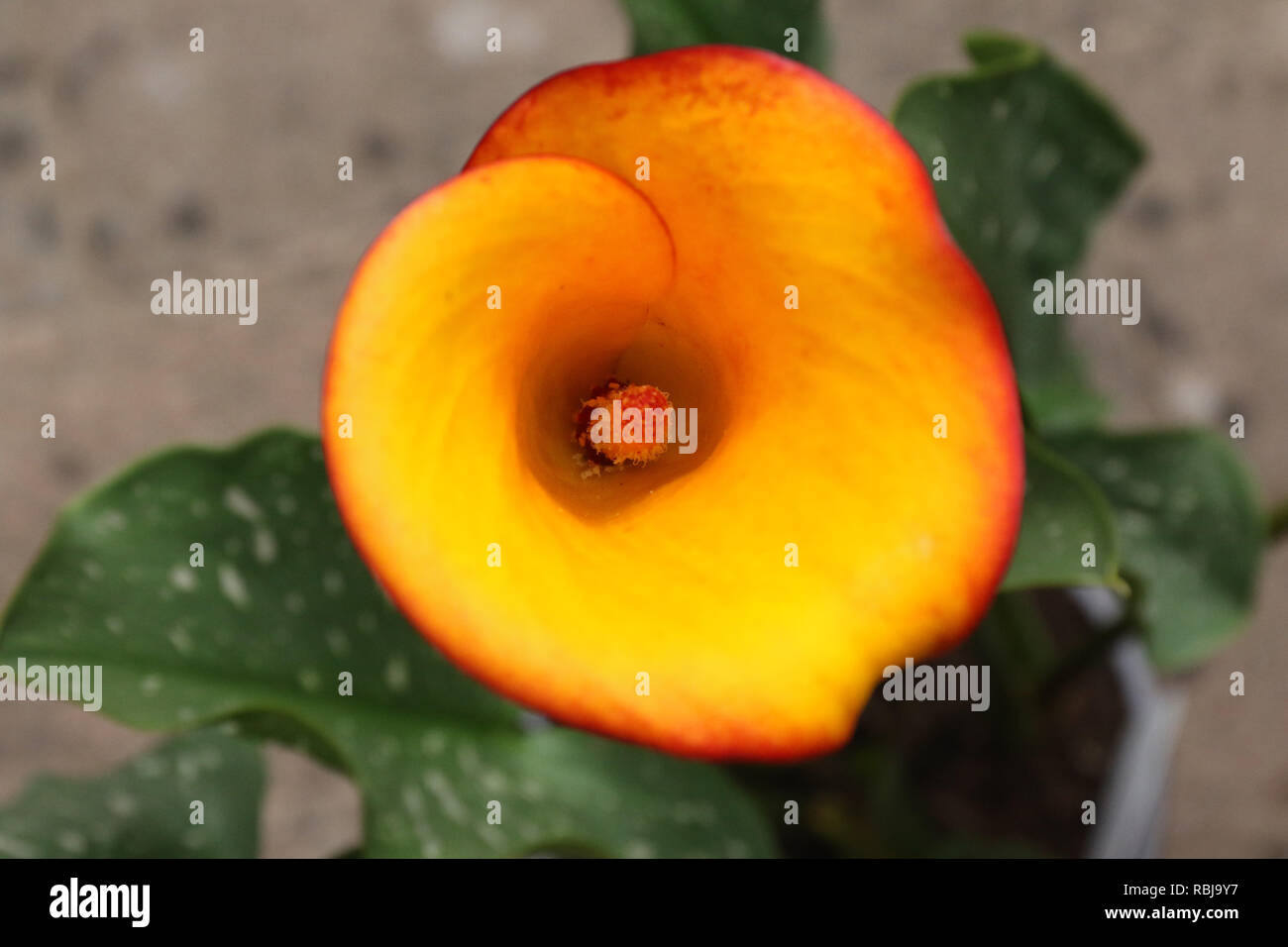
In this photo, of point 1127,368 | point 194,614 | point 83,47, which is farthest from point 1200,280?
point 83,47

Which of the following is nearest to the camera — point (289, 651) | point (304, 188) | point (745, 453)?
point (745, 453)

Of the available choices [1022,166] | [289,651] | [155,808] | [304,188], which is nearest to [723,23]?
[1022,166]

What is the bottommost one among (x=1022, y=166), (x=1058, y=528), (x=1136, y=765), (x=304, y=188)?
(x=1136, y=765)

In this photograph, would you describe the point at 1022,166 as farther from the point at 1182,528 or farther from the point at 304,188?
the point at 304,188

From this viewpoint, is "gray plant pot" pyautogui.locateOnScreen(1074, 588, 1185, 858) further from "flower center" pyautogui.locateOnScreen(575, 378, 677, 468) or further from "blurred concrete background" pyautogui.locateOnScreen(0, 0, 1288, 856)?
"blurred concrete background" pyautogui.locateOnScreen(0, 0, 1288, 856)

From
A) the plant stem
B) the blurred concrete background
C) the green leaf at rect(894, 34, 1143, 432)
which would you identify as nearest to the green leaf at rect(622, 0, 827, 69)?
the green leaf at rect(894, 34, 1143, 432)

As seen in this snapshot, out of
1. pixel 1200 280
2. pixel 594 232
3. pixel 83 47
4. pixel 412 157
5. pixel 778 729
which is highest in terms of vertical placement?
pixel 83 47

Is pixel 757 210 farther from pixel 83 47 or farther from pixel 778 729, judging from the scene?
pixel 83 47

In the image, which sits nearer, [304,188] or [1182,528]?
[1182,528]
